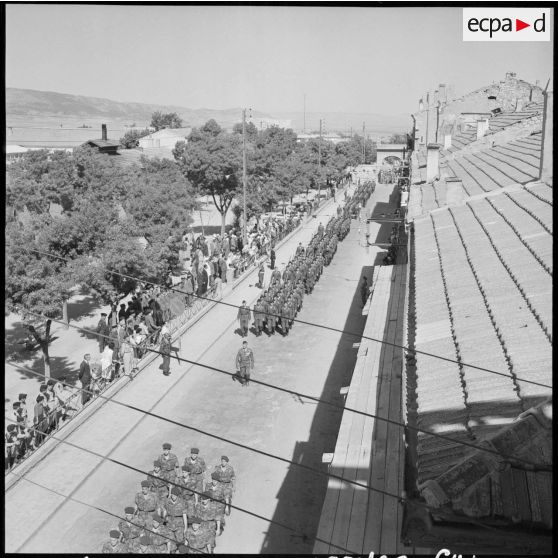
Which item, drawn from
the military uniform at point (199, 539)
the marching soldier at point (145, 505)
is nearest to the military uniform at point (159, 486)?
the marching soldier at point (145, 505)

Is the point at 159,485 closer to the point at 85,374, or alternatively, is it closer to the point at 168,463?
the point at 168,463

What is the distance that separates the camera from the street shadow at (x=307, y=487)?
9883 mm

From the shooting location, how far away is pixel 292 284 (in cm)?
2200

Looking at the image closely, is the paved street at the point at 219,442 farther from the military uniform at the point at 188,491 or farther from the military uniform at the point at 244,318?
the military uniform at the point at 188,491

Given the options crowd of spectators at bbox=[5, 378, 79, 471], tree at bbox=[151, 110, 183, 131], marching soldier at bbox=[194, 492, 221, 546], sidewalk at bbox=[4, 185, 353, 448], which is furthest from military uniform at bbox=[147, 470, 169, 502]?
tree at bbox=[151, 110, 183, 131]

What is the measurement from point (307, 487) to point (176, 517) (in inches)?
103

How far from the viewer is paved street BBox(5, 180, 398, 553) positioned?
10.1 m

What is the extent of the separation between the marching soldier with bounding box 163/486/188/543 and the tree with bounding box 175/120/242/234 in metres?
24.4

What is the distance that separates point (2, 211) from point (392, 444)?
19.1ft

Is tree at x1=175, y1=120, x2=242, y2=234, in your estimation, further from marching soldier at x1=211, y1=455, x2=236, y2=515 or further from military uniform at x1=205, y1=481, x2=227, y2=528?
military uniform at x1=205, y1=481, x2=227, y2=528

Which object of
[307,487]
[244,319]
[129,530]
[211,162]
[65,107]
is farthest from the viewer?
[65,107]

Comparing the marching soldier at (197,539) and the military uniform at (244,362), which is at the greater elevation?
the military uniform at (244,362)

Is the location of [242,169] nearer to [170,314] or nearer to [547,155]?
[170,314]

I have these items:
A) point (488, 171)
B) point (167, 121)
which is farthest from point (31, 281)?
point (167, 121)
